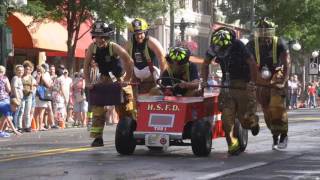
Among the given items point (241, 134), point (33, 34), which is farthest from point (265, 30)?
point (33, 34)

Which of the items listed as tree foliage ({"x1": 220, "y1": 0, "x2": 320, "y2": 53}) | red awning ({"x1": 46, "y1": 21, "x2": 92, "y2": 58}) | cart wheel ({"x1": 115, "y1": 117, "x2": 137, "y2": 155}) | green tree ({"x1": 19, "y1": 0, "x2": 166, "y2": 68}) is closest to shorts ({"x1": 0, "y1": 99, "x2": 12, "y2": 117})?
green tree ({"x1": 19, "y1": 0, "x2": 166, "y2": 68})

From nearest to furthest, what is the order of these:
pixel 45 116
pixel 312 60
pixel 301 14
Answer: pixel 45 116 → pixel 301 14 → pixel 312 60

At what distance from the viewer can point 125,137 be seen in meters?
11.2

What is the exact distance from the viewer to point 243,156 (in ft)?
37.1

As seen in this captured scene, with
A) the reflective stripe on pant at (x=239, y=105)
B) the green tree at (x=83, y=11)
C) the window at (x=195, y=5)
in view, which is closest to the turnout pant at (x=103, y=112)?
the reflective stripe on pant at (x=239, y=105)

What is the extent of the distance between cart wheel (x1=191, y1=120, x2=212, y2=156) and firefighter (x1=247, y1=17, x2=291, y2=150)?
1.63 meters

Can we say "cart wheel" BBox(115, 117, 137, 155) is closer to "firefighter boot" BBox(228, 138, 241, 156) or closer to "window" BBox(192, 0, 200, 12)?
"firefighter boot" BBox(228, 138, 241, 156)

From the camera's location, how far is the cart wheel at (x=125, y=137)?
11.2 m

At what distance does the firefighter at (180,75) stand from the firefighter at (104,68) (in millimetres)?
817

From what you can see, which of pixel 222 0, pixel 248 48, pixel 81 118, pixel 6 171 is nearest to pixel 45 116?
pixel 81 118

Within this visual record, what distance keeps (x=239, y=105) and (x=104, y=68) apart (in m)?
2.38

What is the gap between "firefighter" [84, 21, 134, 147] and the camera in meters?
12.4

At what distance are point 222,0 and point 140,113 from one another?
129ft

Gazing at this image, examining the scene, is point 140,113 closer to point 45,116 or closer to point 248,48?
point 248,48
